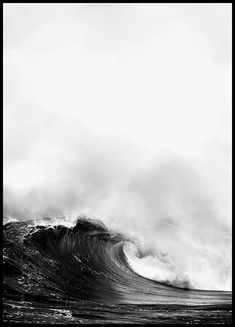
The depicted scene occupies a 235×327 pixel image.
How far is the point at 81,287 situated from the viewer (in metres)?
8.77

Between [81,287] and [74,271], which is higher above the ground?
[74,271]

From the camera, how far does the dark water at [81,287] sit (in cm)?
610

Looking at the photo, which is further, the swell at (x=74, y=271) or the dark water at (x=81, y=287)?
the swell at (x=74, y=271)

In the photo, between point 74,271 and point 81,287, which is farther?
point 74,271

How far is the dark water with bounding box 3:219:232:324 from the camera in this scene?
6.10 meters

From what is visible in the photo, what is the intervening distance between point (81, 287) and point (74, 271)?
1.43m

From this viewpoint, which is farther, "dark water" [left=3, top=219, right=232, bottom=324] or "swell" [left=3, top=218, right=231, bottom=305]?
"swell" [left=3, top=218, right=231, bottom=305]

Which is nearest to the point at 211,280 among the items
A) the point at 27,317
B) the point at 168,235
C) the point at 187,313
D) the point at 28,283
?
the point at 168,235

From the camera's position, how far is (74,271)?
10.1 m

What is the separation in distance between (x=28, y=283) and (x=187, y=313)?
421 centimetres

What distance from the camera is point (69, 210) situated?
15.5m

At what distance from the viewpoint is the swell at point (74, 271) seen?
7.90 meters

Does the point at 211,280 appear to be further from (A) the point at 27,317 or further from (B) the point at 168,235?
(A) the point at 27,317

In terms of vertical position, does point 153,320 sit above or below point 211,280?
above
